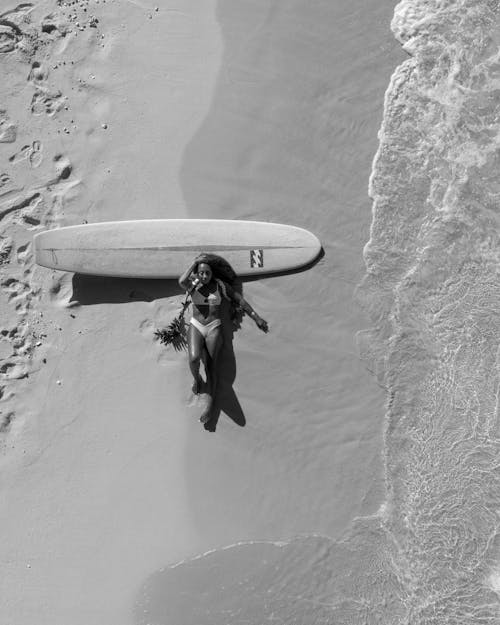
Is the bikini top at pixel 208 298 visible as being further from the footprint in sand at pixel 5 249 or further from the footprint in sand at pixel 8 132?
the footprint in sand at pixel 8 132

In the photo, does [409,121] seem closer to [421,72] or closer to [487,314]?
[421,72]

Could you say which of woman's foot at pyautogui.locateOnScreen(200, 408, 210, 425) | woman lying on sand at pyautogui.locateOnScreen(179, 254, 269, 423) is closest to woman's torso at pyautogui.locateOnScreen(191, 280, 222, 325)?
woman lying on sand at pyautogui.locateOnScreen(179, 254, 269, 423)

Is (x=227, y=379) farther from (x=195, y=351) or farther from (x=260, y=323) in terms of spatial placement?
(x=260, y=323)

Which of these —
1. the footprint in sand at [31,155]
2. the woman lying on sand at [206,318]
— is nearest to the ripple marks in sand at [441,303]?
the woman lying on sand at [206,318]

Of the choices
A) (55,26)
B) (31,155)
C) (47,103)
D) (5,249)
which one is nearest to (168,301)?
(5,249)

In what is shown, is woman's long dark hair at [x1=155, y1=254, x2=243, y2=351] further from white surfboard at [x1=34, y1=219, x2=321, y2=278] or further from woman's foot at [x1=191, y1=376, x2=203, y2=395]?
woman's foot at [x1=191, y1=376, x2=203, y2=395]

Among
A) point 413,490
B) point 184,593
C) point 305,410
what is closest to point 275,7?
point 305,410
